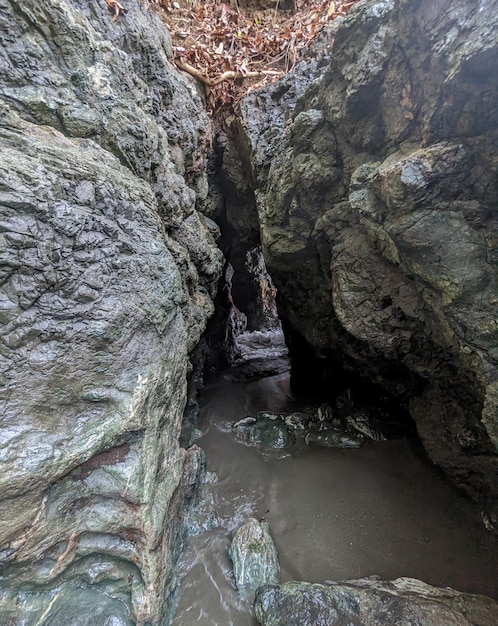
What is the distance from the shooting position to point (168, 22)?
20.0ft

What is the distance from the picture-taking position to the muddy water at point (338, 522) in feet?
9.34

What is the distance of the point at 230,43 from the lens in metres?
6.65

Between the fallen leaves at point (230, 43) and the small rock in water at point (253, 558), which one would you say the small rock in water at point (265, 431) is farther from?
the fallen leaves at point (230, 43)

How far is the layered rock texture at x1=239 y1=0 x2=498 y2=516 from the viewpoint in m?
2.23

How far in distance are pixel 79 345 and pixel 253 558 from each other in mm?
2757

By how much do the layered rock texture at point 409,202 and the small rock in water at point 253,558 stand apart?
2.52m

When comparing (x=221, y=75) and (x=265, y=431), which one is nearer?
(x=265, y=431)

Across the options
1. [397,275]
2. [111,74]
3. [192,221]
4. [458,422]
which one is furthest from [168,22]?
[458,422]

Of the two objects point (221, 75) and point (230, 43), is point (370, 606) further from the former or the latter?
point (230, 43)

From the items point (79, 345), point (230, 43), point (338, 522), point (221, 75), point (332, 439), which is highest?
point (230, 43)

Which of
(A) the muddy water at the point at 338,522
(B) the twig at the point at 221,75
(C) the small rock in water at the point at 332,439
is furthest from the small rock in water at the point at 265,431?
(B) the twig at the point at 221,75

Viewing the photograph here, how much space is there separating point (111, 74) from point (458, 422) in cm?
602

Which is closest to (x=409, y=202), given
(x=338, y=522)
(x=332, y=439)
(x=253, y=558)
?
(x=338, y=522)

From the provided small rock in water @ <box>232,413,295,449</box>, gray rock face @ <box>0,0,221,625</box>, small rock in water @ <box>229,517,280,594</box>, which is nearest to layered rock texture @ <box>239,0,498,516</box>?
small rock in water @ <box>232,413,295,449</box>
